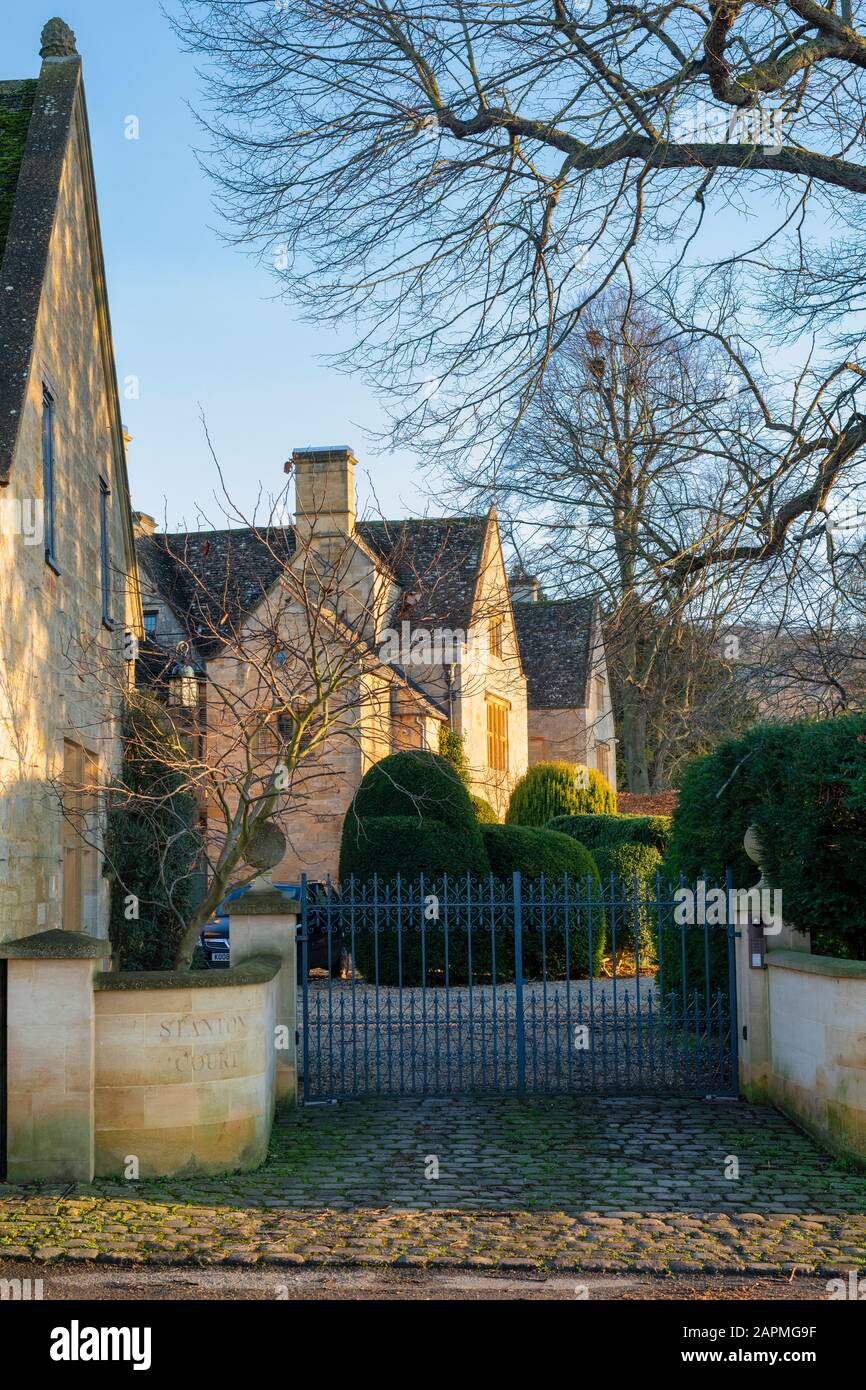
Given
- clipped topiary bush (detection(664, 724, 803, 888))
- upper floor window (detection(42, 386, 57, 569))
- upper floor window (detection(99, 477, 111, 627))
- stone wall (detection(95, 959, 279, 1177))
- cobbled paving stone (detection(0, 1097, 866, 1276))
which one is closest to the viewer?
cobbled paving stone (detection(0, 1097, 866, 1276))

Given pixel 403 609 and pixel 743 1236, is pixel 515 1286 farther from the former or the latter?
pixel 403 609

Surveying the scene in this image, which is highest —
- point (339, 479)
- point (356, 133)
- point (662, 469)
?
point (339, 479)

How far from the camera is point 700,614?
32.9ft

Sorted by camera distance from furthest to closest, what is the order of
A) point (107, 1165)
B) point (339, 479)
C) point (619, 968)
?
point (339, 479), point (619, 968), point (107, 1165)

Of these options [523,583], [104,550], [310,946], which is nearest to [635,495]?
[523,583]

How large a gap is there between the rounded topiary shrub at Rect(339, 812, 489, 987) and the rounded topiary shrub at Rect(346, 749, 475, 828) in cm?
18

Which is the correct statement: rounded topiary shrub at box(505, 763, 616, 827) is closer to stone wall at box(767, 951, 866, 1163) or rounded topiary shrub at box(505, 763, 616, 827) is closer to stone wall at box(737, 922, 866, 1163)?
stone wall at box(737, 922, 866, 1163)

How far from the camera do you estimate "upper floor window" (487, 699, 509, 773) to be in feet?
115

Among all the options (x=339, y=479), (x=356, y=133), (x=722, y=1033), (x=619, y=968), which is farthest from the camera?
(x=339, y=479)

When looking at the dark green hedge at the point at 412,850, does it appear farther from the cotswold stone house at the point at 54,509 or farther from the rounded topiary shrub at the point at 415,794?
the cotswold stone house at the point at 54,509

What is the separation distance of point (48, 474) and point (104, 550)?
3.49 meters

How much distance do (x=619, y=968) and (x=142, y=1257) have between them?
647 inches

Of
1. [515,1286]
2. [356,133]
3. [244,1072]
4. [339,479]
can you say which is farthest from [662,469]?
[339,479]

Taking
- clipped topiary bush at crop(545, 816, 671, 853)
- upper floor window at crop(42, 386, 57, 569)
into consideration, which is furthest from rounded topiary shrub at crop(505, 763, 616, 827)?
upper floor window at crop(42, 386, 57, 569)
